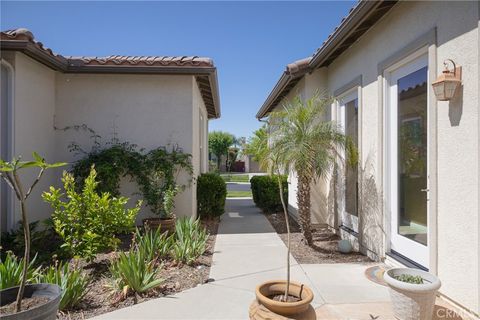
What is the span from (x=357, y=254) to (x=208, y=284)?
11.1 ft

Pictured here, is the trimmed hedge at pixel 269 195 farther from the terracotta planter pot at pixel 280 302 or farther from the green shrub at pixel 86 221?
the terracotta planter pot at pixel 280 302

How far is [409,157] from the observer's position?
5230mm

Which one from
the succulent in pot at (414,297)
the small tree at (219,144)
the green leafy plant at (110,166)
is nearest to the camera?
the succulent in pot at (414,297)

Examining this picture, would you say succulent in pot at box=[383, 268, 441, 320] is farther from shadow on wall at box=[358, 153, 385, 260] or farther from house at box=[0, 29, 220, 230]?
house at box=[0, 29, 220, 230]

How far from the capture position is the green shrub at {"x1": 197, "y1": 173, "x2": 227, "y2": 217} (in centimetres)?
1008

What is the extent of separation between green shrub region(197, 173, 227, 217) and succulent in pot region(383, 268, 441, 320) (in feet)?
23.0

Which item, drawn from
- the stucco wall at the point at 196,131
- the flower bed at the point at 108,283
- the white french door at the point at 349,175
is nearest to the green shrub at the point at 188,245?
the flower bed at the point at 108,283

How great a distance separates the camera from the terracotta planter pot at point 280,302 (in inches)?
116

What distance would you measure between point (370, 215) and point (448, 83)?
314cm

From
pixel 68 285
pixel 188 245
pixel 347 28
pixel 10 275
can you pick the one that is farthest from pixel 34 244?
pixel 347 28

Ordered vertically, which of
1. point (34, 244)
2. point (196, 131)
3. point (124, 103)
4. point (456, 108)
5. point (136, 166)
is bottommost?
point (34, 244)

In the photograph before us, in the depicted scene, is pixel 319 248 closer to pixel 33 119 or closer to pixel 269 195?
pixel 269 195

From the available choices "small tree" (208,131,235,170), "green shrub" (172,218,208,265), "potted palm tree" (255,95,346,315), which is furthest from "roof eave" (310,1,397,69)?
"small tree" (208,131,235,170)

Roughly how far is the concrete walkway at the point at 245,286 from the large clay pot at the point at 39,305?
822 mm
